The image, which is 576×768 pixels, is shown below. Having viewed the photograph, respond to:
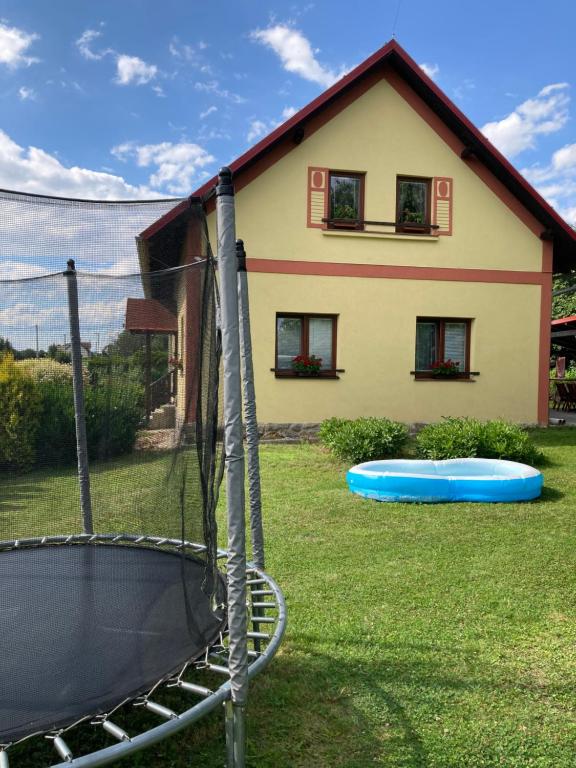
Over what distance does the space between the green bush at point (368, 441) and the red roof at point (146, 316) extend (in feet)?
19.1

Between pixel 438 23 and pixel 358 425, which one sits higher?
pixel 438 23

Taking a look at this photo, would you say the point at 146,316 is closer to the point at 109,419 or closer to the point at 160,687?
the point at 109,419

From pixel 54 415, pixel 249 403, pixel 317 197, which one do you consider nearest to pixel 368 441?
pixel 317 197

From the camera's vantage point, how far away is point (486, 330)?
424 inches

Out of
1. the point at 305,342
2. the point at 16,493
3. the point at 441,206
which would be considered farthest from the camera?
the point at 441,206

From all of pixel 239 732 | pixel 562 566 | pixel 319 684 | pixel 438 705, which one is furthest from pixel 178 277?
pixel 562 566

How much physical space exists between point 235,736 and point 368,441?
20.5 ft

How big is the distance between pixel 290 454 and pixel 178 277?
6699mm

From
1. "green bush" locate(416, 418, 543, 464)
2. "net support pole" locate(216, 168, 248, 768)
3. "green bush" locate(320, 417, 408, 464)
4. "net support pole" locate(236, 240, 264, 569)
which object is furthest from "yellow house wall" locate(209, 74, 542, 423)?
"net support pole" locate(216, 168, 248, 768)

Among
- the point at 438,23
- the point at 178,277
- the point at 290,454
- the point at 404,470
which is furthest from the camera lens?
the point at 290,454

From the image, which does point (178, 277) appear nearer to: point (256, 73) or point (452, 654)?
point (452, 654)

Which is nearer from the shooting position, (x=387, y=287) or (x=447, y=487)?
(x=447, y=487)

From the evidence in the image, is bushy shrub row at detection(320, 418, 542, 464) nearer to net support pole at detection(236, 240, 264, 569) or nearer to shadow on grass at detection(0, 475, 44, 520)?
net support pole at detection(236, 240, 264, 569)

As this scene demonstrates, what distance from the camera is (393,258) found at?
1040cm
